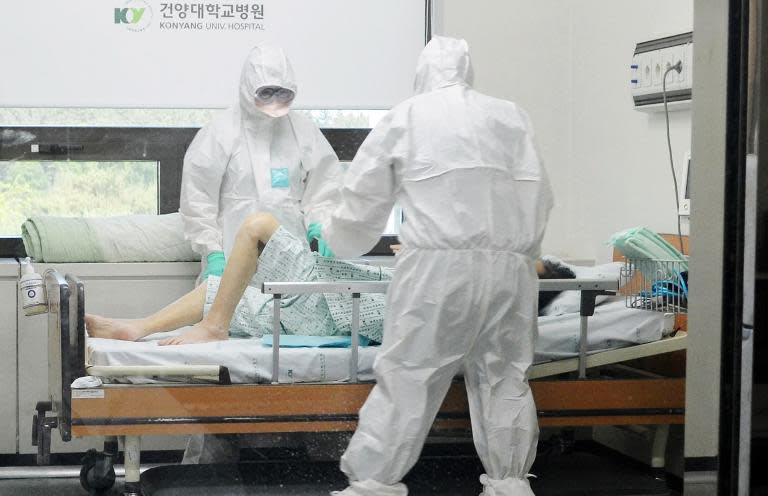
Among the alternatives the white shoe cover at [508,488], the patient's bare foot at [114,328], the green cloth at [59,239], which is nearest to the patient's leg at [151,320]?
the patient's bare foot at [114,328]

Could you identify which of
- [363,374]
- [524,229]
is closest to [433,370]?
[363,374]

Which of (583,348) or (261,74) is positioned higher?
(261,74)

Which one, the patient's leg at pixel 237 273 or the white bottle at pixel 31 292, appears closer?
the white bottle at pixel 31 292

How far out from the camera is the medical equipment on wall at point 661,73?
2.02 metres

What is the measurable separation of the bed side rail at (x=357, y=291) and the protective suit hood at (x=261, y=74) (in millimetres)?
351

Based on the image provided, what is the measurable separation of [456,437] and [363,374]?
0.23 metres

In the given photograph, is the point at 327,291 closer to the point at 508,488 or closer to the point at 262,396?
the point at 262,396

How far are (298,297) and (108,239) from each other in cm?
41

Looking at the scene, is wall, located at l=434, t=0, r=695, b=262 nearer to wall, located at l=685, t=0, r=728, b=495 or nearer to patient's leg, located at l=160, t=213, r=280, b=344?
wall, located at l=685, t=0, r=728, b=495

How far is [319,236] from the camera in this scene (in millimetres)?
1979

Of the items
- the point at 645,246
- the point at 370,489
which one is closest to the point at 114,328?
the point at 370,489

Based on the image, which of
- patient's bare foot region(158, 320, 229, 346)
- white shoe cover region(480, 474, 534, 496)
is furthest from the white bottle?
white shoe cover region(480, 474, 534, 496)

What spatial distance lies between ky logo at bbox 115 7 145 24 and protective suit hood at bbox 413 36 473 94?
54cm

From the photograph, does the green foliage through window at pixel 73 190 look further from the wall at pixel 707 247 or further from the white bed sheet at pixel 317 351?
the wall at pixel 707 247
